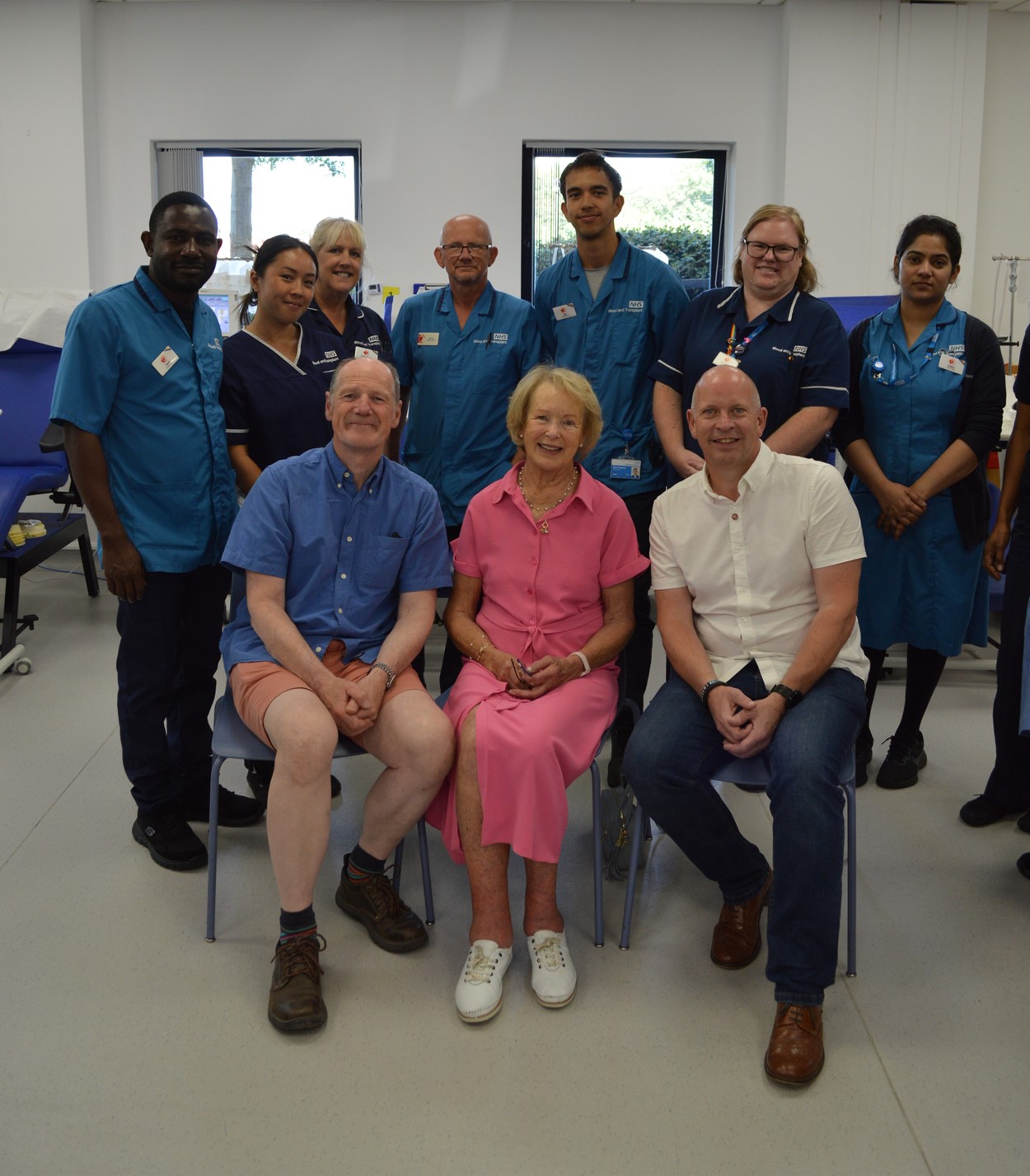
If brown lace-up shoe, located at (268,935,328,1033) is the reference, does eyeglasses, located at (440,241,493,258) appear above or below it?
above

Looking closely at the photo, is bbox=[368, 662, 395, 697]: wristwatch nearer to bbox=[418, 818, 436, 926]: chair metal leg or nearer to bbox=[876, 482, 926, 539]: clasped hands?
bbox=[418, 818, 436, 926]: chair metal leg

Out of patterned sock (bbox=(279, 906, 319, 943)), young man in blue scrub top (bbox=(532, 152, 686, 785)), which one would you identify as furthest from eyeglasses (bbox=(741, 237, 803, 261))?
patterned sock (bbox=(279, 906, 319, 943))

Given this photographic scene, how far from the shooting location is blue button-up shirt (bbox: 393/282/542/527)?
283 centimetres

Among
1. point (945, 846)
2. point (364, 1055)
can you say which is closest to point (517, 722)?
point (364, 1055)

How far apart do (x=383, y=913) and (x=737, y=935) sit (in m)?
0.73

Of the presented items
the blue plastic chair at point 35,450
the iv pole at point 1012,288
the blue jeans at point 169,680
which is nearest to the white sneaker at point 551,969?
the blue jeans at point 169,680

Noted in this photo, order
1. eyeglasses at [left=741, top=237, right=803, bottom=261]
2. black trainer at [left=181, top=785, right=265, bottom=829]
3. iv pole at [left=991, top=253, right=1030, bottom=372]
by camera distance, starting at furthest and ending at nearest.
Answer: iv pole at [left=991, top=253, right=1030, bottom=372], black trainer at [left=181, top=785, right=265, bottom=829], eyeglasses at [left=741, top=237, right=803, bottom=261]

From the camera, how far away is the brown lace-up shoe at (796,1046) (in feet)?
5.68

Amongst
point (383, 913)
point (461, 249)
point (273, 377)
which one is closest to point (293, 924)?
point (383, 913)

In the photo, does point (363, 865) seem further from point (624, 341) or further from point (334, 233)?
point (334, 233)

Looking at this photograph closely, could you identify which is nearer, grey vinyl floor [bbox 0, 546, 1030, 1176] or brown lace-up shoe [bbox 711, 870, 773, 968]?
grey vinyl floor [bbox 0, 546, 1030, 1176]

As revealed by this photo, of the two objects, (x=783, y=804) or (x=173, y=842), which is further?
(x=173, y=842)

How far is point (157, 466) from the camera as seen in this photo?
92.0 inches

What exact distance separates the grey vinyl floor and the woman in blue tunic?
1.89 feet
